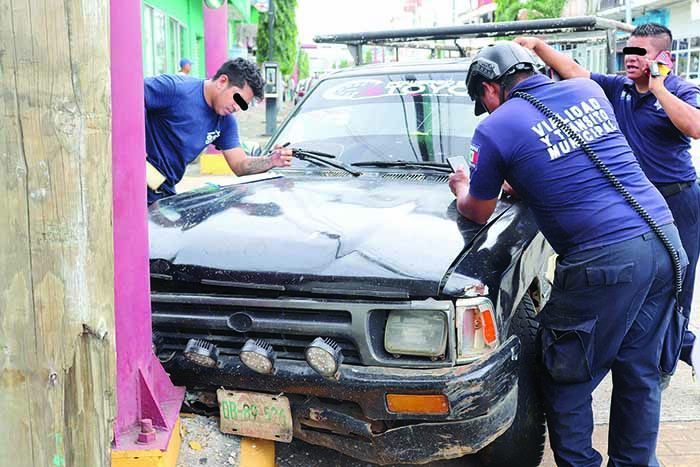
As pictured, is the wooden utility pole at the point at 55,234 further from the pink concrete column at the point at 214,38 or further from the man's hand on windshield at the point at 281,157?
the pink concrete column at the point at 214,38

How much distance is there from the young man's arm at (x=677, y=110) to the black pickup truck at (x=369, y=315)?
37.2 inches

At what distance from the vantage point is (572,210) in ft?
9.27

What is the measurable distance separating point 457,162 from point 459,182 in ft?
1.13

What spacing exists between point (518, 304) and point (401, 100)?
5.57 ft

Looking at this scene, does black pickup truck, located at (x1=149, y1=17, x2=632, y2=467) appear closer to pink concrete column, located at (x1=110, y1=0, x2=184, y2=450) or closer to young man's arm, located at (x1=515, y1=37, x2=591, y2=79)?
pink concrete column, located at (x1=110, y1=0, x2=184, y2=450)

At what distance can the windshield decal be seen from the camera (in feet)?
14.0

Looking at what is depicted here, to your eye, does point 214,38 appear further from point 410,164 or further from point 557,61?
point 557,61

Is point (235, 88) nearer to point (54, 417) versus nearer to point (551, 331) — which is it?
point (551, 331)

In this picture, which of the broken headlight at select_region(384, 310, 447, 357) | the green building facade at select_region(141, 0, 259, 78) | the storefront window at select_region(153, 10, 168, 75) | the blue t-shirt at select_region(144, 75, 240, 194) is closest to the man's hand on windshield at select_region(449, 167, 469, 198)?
the broken headlight at select_region(384, 310, 447, 357)

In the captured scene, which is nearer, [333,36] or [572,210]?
[572,210]

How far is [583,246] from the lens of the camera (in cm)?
283

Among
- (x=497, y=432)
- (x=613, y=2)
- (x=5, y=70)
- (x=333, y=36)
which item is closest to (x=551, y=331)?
(x=497, y=432)

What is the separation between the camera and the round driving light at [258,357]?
269 centimetres

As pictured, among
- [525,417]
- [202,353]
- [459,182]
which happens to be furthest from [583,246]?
[202,353]
